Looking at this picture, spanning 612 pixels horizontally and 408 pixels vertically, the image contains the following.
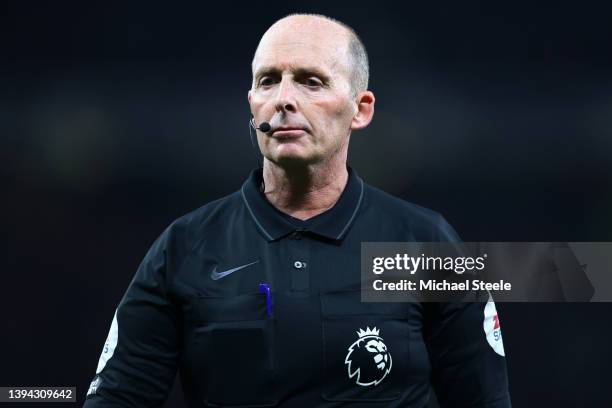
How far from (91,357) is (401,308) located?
2.39 m

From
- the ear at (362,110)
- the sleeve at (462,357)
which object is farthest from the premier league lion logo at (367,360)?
the ear at (362,110)

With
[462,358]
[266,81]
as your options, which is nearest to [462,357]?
[462,358]

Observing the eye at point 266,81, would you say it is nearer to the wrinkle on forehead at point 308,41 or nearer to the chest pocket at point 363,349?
the wrinkle on forehead at point 308,41

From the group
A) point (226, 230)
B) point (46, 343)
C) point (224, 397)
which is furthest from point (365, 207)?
point (46, 343)

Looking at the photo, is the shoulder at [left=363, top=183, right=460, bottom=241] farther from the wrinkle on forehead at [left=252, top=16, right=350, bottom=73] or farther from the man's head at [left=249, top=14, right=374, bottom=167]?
the wrinkle on forehead at [left=252, top=16, right=350, bottom=73]

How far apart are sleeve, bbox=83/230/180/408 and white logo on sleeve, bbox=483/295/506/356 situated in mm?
839

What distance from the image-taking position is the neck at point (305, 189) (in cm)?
246

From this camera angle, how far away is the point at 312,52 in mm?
2391

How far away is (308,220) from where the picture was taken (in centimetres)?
247

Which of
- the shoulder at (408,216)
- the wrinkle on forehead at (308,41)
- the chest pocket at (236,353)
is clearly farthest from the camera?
the shoulder at (408,216)

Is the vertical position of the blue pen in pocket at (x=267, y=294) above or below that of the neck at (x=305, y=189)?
below

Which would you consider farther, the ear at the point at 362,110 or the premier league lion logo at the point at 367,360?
the ear at the point at 362,110

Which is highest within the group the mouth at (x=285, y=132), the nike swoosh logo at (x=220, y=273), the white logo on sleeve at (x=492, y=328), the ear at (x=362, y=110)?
the ear at (x=362, y=110)

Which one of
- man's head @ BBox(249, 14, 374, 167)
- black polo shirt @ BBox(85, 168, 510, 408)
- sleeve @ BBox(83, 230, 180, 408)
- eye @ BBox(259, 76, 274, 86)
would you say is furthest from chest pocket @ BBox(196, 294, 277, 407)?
eye @ BBox(259, 76, 274, 86)
